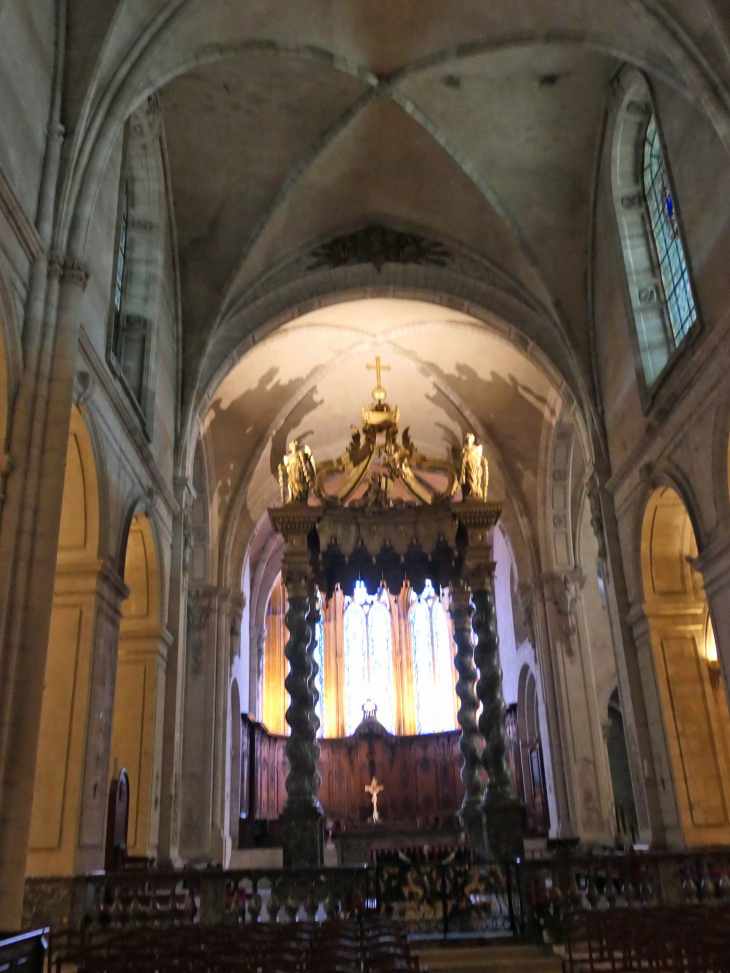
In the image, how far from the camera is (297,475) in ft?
47.4

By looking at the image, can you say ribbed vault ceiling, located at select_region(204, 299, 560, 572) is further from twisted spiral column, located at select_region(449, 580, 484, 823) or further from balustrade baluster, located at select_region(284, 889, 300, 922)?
Result: balustrade baluster, located at select_region(284, 889, 300, 922)

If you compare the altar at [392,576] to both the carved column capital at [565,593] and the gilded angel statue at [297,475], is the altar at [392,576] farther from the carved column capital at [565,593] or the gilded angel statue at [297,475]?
the carved column capital at [565,593]

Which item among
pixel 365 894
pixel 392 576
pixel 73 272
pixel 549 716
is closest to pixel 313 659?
pixel 392 576

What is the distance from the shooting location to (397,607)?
93.9ft

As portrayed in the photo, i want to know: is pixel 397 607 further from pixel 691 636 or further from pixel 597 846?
pixel 691 636

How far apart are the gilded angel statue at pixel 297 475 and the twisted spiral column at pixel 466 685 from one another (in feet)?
10.0

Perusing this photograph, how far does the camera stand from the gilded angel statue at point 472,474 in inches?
574

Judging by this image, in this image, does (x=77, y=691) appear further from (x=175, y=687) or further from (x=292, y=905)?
(x=175, y=687)

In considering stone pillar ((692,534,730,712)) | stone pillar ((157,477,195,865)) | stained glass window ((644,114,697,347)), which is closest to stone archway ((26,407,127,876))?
stone pillar ((157,477,195,865))

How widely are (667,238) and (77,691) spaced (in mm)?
9769

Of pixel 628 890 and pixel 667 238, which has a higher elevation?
pixel 667 238

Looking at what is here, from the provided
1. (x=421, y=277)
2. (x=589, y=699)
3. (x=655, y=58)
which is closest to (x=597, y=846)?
(x=589, y=699)

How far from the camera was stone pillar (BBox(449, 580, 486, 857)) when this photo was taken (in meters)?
13.5

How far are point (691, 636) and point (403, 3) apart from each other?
948 centimetres
